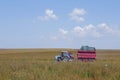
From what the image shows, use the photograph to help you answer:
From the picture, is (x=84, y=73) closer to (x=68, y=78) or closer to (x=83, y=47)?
(x=68, y=78)

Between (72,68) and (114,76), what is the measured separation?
3.84 meters

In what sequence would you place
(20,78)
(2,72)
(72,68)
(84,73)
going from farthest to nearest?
(72,68), (84,73), (2,72), (20,78)

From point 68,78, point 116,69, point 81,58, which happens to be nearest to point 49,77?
point 68,78

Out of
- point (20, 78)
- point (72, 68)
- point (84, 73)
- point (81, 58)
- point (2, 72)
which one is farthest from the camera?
point (81, 58)

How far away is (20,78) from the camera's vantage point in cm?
1659

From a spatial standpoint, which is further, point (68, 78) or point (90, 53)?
point (90, 53)

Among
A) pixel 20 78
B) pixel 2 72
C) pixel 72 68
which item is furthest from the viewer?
pixel 72 68

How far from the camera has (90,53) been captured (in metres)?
46.8

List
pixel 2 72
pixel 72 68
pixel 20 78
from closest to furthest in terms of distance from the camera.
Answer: pixel 20 78 < pixel 2 72 < pixel 72 68

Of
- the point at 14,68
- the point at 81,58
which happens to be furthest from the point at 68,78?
the point at 81,58

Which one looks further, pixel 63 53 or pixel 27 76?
pixel 63 53

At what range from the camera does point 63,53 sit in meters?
49.3

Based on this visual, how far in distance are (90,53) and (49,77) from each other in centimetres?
2999

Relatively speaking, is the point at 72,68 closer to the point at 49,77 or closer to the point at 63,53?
the point at 49,77
